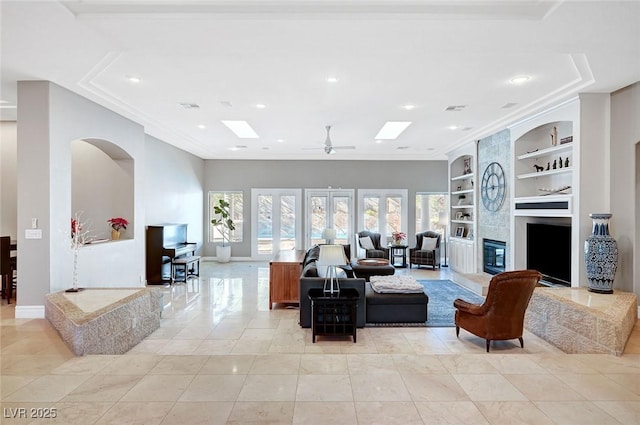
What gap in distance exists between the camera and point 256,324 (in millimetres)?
4902

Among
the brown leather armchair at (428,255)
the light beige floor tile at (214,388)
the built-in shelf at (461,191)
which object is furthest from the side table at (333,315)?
the brown leather armchair at (428,255)

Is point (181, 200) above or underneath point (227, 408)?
above

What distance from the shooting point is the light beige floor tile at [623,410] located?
2.29 metres

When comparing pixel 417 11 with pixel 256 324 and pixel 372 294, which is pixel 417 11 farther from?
pixel 256 324

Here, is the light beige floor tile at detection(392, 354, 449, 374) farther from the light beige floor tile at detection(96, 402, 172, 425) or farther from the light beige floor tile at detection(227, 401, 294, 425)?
the light beige floor tile at detection(96, 402, 172, 425)

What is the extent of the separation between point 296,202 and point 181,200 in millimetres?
3395

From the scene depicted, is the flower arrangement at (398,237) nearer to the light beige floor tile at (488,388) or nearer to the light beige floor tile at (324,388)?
the light beige floor tile at (488,388)

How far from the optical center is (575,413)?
235cm

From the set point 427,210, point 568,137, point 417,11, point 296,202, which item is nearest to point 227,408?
point 417,11

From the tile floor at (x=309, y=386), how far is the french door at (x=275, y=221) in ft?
22.3

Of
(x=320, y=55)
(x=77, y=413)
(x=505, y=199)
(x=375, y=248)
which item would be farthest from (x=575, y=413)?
(x=375, y=248)

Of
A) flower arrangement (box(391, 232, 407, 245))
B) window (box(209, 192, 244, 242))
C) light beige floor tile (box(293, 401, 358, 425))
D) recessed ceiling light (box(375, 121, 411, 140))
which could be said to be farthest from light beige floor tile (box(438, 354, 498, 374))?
window (box(209, 192, 244, 242))

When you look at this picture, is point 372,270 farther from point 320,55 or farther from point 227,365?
point 320,55

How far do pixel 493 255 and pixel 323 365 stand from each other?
5570 mm
